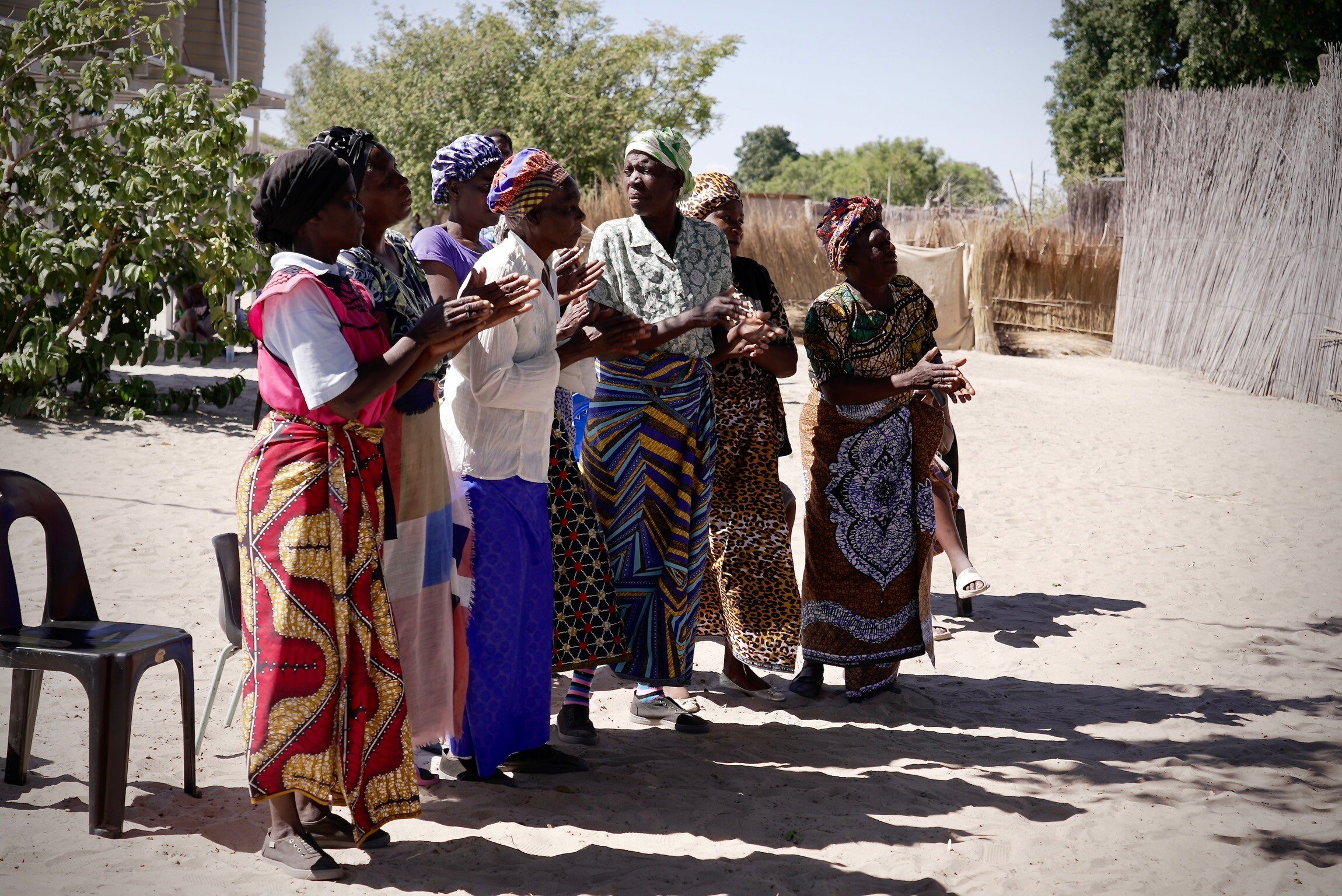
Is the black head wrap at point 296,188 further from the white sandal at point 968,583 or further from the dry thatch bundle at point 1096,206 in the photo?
the dry thatch bundle at point 1096,206

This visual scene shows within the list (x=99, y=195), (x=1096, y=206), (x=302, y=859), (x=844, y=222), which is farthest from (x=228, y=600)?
(x=1096, y=206)

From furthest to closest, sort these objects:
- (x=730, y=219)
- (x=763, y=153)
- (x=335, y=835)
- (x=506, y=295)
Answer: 1. (x=763, y=153)
2. (x=730, y=219)
3. (x=335, y=835)
4. (x=506, y=295)

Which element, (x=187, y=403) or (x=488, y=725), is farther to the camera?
(x=187, y=403)

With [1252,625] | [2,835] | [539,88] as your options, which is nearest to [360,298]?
Result: [2,835]

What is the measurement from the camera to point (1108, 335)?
63.2 feet

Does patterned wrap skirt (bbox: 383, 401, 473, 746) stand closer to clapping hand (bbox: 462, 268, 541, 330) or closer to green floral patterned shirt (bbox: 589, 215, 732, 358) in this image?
clapping hand (bbox: 462, 268, 541, 330)

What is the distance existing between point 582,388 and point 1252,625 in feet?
14.0

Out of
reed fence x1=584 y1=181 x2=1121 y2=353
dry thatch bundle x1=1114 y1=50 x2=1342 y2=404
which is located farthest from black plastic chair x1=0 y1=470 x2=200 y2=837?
reed fence x1=584 y1=181 x2=1121 y2=353

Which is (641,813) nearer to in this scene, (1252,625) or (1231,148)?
(1252,625)

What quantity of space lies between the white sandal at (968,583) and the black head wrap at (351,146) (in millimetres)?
3909

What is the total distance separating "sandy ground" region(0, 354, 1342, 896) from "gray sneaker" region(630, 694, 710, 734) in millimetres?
70

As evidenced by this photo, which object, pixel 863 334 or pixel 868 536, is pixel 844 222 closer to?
pixel 863 334

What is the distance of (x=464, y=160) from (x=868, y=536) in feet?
7.49

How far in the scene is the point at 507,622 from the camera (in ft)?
11.6
